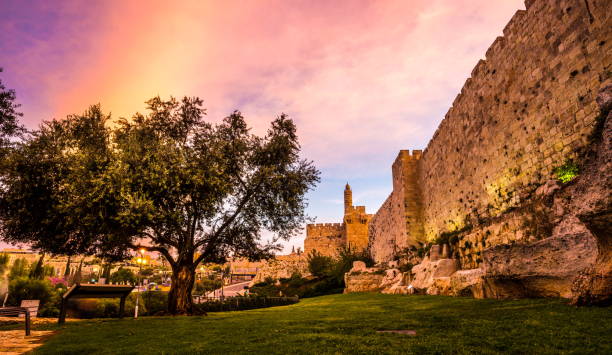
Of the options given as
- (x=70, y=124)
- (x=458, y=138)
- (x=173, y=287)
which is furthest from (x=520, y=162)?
(x=70, y=124)

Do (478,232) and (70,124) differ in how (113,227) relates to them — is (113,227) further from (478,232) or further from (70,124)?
(478,232)

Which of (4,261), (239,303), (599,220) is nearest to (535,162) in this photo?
(599,220)

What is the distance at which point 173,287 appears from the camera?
12.2 m

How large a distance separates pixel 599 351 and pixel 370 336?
2.34 m

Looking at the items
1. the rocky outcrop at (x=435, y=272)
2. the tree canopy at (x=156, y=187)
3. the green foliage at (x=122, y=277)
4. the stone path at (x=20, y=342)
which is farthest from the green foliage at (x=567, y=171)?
the green foliage at (x=122, y=277)

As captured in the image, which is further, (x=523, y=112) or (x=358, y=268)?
(x=358, y=268)

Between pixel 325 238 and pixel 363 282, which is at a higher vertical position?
pixel 325 238

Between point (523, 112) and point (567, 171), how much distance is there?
3328 mm

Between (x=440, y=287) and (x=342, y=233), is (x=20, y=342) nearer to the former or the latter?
(x=440, y=287)

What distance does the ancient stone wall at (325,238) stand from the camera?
55.0 metres

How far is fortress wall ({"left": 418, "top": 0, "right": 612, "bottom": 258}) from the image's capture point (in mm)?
8828

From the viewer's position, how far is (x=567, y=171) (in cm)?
922

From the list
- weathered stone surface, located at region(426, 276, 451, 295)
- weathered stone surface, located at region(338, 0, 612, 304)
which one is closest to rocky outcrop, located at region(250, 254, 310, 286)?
weathered stone surface, located at region(338, 0, 612, 304)

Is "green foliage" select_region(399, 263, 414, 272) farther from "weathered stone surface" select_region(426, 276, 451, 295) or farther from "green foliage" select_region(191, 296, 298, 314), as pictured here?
"weathered stone surface" select_region(426, 276, 451, 295)
